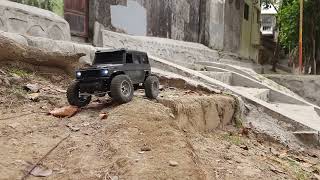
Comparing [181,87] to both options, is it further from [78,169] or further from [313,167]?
[78,169]

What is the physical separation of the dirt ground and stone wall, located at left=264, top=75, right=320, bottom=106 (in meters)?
5.60

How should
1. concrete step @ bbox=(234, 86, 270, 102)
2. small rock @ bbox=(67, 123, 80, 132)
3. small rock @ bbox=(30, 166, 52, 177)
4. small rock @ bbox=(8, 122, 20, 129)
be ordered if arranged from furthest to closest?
1. concrete step @ bbox=(234, 86, 270, 102)
2. small rock @ bbox=(67, 123, 80, 132)
3. small rock @ bbox=(8, 122, 20, 129)
4. small rock @ bbox=(30, 166, 52, 177)

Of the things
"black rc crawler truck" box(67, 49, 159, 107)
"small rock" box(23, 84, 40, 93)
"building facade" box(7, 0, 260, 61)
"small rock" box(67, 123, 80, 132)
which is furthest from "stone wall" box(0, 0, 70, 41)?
"small rock" box(67, 123, 80, 132)

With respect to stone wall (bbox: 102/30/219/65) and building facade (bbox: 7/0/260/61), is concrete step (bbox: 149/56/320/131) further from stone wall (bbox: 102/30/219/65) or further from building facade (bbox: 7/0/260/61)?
building facade (bbox: 7/0/260/61)

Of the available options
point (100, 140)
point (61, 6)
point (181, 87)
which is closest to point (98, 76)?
point (100, 140)

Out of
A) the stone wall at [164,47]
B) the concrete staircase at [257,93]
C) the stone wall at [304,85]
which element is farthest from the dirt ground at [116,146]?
the stone wall at [304,85]

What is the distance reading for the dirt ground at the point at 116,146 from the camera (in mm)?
3324

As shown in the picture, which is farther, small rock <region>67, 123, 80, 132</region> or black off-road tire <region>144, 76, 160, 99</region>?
black off-road tire <region>144, 76, 160, 99</region>

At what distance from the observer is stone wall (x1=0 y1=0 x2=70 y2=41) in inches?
259

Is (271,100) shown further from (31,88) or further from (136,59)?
(31,88)

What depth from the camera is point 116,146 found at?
367 centimetres

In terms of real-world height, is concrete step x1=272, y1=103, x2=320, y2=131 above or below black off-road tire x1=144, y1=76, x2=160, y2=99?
below

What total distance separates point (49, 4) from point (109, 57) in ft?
12.7

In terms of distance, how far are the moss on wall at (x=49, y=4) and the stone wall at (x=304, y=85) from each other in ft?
20.4
